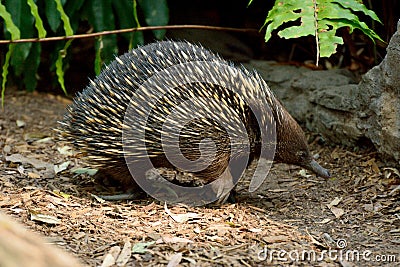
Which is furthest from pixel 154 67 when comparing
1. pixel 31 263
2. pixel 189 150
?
pixel 31 263

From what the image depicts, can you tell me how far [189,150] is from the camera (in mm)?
5105

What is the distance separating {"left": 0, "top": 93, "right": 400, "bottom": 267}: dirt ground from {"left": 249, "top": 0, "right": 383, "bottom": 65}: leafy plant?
148cm

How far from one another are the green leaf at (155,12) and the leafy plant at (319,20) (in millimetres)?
2403

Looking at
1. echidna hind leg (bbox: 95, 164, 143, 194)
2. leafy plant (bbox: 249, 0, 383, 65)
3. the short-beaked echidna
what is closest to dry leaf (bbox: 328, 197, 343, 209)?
the short-beaked echidna

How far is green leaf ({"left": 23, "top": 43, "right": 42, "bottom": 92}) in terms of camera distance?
780cm

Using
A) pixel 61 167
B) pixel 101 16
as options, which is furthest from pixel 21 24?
pixel 61 167

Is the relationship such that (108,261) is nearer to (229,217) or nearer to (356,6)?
(229,217)

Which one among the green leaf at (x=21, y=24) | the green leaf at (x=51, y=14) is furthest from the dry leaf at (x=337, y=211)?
the green leaf at (x=21, y=24)

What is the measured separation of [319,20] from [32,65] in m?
4.30

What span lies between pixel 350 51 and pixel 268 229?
144 inches

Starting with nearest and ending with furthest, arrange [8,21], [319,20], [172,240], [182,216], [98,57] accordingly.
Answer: [172,240] → [182,216] → [319,20] → [8,21] → [98,57]

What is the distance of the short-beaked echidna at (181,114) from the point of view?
5.05m

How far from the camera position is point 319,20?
520 centimetres

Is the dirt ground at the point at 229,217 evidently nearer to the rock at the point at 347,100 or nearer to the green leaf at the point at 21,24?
the rock at the point at 347,100
